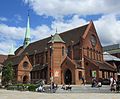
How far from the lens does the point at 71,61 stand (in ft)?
212

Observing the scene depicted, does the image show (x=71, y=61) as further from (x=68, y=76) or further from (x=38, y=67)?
(x=38, y=67)

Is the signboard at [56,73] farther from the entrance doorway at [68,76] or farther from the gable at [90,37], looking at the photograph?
the gable at [90,37]

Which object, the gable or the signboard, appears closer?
the signboard

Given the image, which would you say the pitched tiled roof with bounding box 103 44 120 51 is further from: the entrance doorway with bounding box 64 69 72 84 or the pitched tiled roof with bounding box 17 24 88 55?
the entrance doorway with bounding box 64 69 72 84

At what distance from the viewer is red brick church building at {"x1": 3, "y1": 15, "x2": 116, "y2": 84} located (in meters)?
65.8

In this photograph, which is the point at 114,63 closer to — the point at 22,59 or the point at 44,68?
the point at 44,68

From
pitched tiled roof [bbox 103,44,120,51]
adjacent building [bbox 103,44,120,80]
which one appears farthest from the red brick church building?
pitched tiled roof [bbox 103,44,120,51]

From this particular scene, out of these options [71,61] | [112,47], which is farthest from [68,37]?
[112,47]

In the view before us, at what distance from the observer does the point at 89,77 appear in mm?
67375

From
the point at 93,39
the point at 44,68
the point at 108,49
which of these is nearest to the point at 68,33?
the point at 93,39

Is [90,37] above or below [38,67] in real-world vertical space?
above

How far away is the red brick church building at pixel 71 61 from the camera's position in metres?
65.8

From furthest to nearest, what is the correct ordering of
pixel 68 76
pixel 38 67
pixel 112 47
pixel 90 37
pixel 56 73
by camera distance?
pixel 112 47 < pixel 38 67 < pixel 90 37 < pixel 56 73 < pixel 68 76

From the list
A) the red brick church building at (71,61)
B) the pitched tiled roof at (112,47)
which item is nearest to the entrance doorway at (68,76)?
the red brick church building at (71,61)
